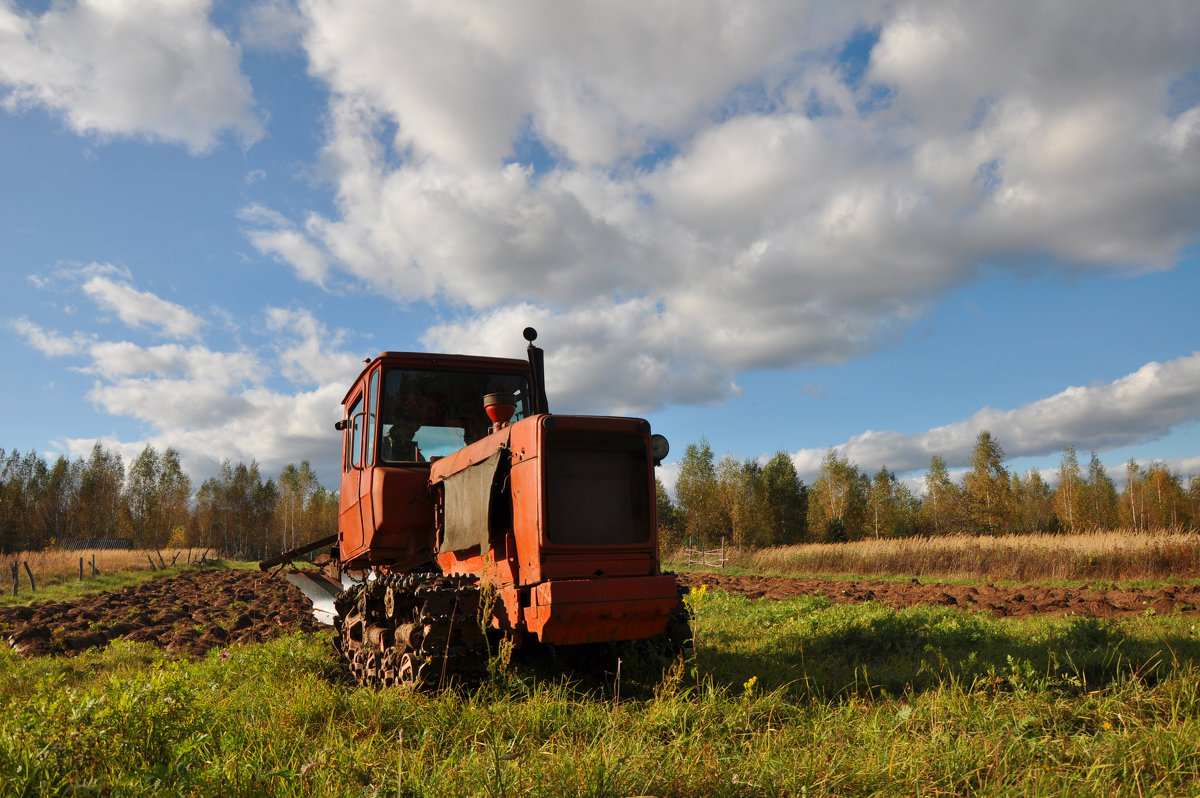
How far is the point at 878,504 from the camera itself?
2347 inches

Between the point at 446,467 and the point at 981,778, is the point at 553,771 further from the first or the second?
the point at 446,467

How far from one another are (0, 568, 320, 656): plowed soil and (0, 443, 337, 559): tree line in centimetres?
4771

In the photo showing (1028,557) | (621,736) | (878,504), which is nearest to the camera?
(621,736)

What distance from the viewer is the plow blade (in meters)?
7.99

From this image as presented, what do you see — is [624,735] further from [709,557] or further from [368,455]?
[709,557]

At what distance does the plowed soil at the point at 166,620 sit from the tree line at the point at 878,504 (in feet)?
123

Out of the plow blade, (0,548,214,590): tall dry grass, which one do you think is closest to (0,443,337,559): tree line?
(0,548,214,590): tall dry grass

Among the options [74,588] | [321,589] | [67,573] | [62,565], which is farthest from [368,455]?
[62,565]

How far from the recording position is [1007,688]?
5.45 metres

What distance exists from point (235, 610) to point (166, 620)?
114 cm

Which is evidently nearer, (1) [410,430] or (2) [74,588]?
(1) [410,430]

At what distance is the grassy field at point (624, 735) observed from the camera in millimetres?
3209

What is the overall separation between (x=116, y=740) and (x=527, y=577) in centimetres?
256

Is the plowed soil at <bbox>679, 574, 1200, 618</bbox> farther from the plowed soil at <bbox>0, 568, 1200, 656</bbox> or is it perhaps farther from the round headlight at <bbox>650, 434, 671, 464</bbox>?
the round headlight at <bbox>650, 434, 671, 464</bbox>
